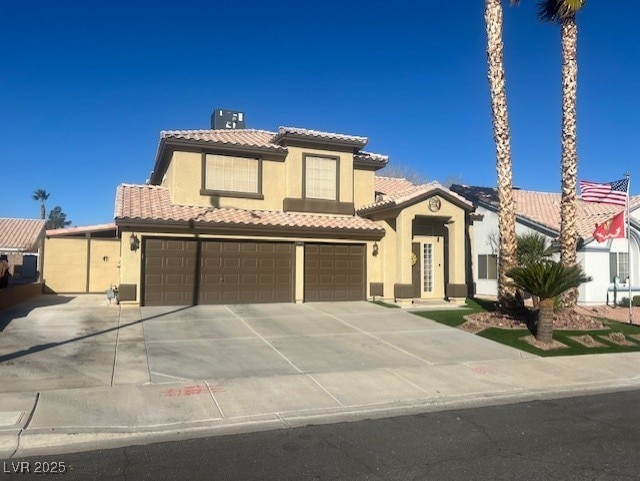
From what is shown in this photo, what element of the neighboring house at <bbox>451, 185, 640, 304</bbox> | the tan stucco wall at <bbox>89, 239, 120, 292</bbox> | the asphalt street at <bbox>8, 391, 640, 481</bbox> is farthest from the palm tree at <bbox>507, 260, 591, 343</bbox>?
the tan stucco wall at <bbox>89, 239, 120, 292</bbox>

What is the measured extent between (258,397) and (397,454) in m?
2.79

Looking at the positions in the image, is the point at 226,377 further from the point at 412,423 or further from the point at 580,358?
the point at 580,358

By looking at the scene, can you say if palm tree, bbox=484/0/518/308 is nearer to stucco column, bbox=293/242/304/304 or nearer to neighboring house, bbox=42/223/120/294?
stucco column, bbox=293/242/304/304

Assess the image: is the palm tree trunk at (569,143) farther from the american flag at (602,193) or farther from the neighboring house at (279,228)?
the neighboring house at (279,228)

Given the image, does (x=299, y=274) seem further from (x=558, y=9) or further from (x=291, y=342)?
(x=558, y=9)

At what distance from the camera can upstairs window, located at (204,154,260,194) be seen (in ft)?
61.1

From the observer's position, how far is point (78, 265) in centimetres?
2105

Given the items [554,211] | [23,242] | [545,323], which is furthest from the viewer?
[23,242]

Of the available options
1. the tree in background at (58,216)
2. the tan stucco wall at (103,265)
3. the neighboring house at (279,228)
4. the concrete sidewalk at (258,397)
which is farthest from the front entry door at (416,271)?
the tree in background at (58,216)

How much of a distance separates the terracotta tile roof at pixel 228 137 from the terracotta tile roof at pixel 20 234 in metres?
17.0

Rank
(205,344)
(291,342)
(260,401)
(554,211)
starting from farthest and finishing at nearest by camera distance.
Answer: (554,211) → (291,342) → (205,344) → (260,401)

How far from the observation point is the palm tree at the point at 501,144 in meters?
15.7

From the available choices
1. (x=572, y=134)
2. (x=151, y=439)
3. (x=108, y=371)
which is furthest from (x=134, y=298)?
(x=572, y=134)

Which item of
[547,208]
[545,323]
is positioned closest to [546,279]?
[545,323]
